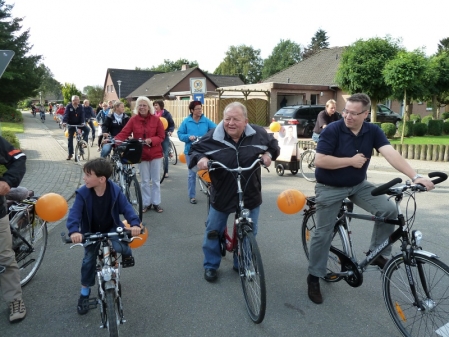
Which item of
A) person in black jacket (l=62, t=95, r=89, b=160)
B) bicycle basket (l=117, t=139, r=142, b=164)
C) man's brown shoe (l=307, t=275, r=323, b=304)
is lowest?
man's brown shoe (l=307, t=275, r=323, b=304)

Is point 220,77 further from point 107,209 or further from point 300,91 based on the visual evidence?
point 107,209

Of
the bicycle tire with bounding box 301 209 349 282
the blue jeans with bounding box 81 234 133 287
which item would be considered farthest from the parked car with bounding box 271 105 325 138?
the blue jeans with bounding box 81 234 133 287

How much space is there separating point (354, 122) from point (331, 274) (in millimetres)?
1475

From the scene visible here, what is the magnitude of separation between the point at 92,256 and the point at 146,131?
340 cm

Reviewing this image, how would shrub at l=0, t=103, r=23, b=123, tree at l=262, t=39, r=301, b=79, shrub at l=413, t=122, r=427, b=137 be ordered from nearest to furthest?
shrub at l=413, t=122, r=427, b=137, shrub at l=0, t=103, r=23, b=123, tree at l=262, t=39, r=301, b=79

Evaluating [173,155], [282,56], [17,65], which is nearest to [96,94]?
[17,65]

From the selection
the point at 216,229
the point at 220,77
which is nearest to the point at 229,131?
the point at 216,229

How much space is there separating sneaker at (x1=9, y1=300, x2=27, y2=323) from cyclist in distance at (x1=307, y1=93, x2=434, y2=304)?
2664mm

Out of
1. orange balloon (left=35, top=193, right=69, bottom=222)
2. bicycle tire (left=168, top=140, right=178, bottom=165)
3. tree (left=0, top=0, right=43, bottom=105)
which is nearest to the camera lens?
orange balloon (left=35, top=193, right=69, bottom=222)

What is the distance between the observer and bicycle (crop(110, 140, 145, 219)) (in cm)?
591

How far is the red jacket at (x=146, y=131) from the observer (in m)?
6.29

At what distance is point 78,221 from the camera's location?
309cm

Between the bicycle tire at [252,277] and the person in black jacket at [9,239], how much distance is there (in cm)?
197

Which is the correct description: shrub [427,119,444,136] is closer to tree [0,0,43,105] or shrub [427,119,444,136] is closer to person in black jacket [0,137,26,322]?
person in black jacket [0,137,26,322]
